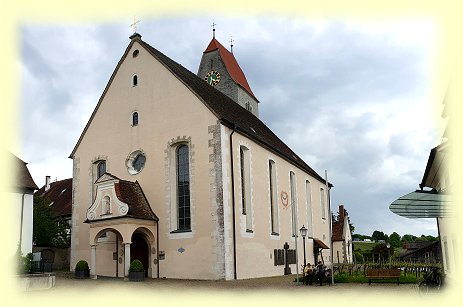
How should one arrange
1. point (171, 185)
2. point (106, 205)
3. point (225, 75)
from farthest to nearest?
point (225, 75) < point (171, 185) < point (106, 205)

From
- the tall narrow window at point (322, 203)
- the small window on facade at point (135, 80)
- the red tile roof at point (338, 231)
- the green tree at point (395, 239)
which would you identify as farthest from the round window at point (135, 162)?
the green tree at point (395, 239)

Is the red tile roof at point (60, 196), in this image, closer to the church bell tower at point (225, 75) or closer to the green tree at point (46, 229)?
the green tree at point (46, 229)

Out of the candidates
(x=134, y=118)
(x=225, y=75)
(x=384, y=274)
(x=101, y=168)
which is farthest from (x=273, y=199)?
(x=225, y=75)

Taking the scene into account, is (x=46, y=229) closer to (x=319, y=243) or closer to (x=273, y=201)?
(x=273, y=201)

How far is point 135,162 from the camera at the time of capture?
1070 inches

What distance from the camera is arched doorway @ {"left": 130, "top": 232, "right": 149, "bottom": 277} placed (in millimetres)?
25078

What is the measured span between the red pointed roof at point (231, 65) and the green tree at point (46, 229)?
19.2 m

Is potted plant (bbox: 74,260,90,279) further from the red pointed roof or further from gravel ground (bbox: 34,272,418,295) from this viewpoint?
the red pointed roof

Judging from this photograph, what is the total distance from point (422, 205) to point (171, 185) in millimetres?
13441

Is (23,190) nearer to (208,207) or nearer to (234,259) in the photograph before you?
(208,207)

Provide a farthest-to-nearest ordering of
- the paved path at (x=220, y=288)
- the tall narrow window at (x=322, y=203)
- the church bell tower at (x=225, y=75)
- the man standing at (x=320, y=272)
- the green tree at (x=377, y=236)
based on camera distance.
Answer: the green tree at (x=377, y=236) → the church bell tower at (x=225, y=75) → the tall narrow window at (x=322, y=203) → the man standing at (x=320, y=272) → the paved path at (x=220, y=288)

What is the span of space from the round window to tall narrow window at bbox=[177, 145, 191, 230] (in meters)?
2.59

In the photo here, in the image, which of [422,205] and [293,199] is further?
[293,199]

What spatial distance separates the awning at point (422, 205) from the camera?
14953 millimetres
